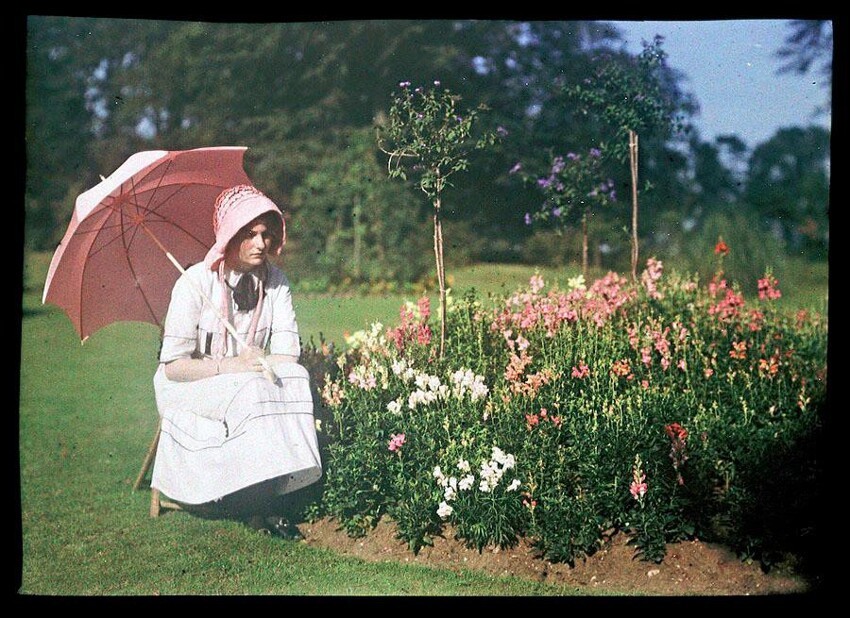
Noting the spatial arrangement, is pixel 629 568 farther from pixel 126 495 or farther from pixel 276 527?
pixel 126 495

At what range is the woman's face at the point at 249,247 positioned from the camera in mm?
5129

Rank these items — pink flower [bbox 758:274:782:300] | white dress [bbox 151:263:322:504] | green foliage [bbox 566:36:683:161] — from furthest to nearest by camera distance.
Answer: pink flower [bbox 758:274:782:300], green foliage [bbox 566:36:683:161], white dress [bbox 151:263:322:504]

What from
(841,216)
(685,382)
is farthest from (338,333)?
(841,216)

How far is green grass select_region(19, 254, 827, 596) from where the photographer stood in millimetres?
5133

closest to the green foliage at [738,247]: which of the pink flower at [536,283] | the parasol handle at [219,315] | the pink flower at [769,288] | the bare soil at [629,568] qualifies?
the pink flower at [769,288]

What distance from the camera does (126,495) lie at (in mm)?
5344

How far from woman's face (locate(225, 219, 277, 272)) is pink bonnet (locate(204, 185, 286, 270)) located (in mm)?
32

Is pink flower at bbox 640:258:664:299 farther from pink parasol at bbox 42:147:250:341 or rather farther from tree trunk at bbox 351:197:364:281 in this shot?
pink parasol at bbox 42:147:250:341

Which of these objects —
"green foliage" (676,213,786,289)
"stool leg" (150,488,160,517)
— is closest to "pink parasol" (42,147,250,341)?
"stool leg" (150,488,160,517)

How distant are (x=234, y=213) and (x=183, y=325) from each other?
63cm

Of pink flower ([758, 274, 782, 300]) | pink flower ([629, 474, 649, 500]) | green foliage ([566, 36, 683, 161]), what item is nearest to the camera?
pink flower ([629, 474, 649, 500])

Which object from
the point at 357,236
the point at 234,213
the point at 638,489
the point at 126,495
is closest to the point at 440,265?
the point at 357,236

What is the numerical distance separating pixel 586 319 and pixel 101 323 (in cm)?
257

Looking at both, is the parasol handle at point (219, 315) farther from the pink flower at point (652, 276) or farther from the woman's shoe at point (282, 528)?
the pink flower at point (652, 276)
